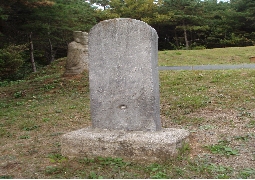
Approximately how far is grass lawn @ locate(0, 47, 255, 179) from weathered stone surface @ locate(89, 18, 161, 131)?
29.0 inches

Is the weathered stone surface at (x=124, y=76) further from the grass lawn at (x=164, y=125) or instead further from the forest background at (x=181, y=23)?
the forest background at (x=181, y=23)

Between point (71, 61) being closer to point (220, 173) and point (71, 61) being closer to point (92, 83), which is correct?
point (92, 83)

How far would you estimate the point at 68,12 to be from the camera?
49.4 feet

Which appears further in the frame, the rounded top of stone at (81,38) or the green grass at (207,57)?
the green grass at (207,57)

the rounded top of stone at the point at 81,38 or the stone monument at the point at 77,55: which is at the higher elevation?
the rounded top of stone at the point at 81,38

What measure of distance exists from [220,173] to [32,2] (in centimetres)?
938

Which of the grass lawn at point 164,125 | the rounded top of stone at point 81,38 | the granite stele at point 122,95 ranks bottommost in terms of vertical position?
the grass lawn at point 164,125

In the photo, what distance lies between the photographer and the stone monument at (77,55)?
1319cm

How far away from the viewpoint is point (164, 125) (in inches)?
266

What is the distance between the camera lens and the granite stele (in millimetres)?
4848

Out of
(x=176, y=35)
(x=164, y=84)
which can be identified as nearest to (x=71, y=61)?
(x=164, y=84)

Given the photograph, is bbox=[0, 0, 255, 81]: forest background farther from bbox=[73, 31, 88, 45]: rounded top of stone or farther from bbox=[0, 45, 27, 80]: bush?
bbox=[0, 45, 27, 80]: bush

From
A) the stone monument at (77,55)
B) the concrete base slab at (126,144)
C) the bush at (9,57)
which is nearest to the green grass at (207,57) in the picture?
the stone monument at (77,55)

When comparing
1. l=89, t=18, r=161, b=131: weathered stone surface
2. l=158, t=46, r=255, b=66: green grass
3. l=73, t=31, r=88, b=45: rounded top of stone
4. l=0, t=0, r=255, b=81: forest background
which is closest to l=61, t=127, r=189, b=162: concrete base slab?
l=89, t=18, r=161, b=131: weathered stone surface
